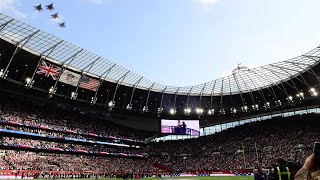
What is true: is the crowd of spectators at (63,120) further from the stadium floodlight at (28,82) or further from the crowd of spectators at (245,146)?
the crowd of spectators at (245,146)

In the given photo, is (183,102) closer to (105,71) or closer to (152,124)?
(152,124)

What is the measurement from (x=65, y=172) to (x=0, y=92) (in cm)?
2260

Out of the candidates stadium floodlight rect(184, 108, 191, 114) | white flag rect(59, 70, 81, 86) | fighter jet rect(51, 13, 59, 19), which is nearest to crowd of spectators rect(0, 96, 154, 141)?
white flag rect(59, 70, 81, 86)

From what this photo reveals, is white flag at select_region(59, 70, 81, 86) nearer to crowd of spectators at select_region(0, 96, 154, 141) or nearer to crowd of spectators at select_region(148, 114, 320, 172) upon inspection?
crowd of spectators at select_region(0, 96, 154, 141)

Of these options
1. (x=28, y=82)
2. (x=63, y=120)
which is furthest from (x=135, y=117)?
(x=28, y=82)

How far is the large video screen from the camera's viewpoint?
78.3 meters

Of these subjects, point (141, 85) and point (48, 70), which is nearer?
point (48, 70)

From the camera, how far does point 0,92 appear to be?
61.1 metres

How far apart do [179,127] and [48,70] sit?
38160 millimetres

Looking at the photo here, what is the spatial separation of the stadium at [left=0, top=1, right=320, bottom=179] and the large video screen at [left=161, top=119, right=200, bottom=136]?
266 millimetres

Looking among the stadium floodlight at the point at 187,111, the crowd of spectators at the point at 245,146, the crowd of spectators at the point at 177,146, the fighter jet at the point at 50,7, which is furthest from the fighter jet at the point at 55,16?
the stadium floodlight at the point at 187,111

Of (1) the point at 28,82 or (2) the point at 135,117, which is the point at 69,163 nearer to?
(1) the point at 28,82

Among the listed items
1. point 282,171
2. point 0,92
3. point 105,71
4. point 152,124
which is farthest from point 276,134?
point 282,171

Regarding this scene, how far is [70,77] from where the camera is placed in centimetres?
5997
